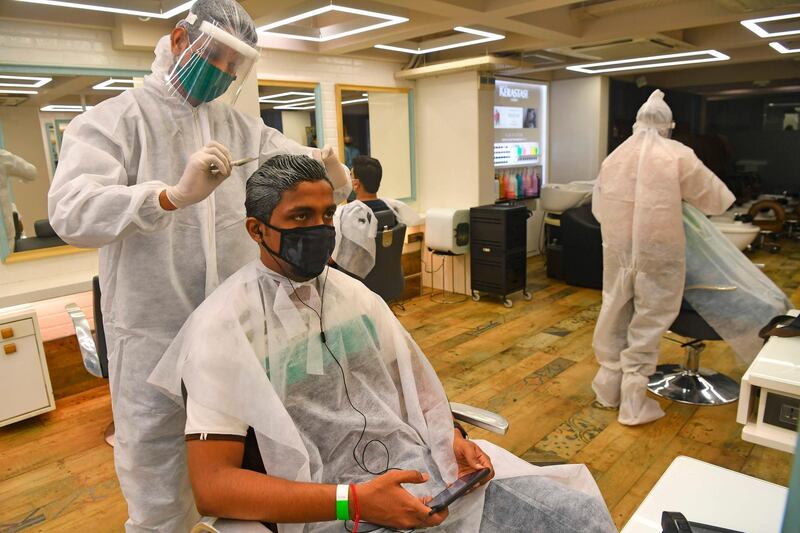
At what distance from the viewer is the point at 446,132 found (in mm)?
5102

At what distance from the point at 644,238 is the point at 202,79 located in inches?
84.6

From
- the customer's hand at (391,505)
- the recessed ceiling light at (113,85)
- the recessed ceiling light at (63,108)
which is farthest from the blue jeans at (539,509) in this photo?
the recessed ceiling light at (113,85)

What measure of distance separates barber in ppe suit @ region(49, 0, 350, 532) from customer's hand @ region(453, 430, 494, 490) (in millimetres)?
718

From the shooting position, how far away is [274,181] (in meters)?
1.24

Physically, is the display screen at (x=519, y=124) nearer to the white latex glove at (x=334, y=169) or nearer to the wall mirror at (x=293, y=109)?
the wall mirror at (x=293, y=109)

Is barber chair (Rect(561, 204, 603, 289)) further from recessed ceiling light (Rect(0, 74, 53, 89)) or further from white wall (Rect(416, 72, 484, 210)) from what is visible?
recessed ceiling light (Rect(0, 74, 53, 89))

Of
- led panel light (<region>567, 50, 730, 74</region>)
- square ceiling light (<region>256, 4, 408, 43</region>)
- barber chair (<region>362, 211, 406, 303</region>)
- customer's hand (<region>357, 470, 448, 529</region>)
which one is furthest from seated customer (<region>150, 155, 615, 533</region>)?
led panel light (<region>567, 50, 730, 74</region>)

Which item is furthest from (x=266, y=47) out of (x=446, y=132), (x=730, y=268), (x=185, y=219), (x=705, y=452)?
(x=705, y=452)

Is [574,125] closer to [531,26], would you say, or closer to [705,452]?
[531,26]

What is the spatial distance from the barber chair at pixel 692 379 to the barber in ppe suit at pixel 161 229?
2.39 metres

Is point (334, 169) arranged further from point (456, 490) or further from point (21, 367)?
point (21, 367)

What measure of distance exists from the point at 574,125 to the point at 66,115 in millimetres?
5451

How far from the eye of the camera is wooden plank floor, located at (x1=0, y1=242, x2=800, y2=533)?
2234 mm

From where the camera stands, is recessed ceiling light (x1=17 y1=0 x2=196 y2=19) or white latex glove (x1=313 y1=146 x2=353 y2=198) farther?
recessed ceiling light (x1=17 y1=0 x2=196 y2=19)
